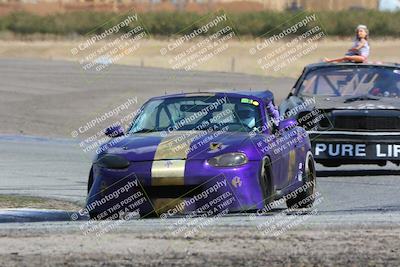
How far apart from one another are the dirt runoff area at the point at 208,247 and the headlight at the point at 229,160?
1625 millimetres

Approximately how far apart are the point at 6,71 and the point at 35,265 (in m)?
33.6

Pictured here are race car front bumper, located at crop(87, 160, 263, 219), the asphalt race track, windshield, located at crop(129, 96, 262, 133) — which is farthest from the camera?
windshield, located at crop(129, 96, 262, 133)

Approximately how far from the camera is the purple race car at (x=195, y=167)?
36.1ft

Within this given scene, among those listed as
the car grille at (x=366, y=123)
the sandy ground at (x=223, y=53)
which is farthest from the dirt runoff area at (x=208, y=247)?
the sandy ground at (x=223, y=53)

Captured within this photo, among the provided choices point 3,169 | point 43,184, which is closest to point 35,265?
point 43,184

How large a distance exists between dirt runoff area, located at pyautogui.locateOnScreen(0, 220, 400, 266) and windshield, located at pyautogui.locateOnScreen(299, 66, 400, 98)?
300 inches

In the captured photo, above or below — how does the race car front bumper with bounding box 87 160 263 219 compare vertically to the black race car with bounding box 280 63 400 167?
above

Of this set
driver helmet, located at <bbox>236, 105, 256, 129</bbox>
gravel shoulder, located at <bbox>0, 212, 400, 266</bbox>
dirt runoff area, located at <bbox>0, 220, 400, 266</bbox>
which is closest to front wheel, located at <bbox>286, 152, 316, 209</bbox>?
driver helmet, located at <bbox>236, 105, 256, 129</bbox>

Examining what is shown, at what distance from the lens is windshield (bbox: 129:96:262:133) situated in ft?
40.4

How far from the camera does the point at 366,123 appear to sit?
16.1 meters

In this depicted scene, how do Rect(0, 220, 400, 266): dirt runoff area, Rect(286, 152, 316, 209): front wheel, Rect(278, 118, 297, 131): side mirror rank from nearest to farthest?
Rect(0, 220, 400, 266): dirt runoff area, Rect(278, 118, 297, 131): side mirror, Rect(286, 152, 316, 209): front wheel

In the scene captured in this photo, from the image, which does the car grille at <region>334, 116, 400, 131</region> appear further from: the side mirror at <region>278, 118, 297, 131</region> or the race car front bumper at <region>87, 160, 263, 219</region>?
the race car front bumper at <region>87, 160, 263, 219</region>

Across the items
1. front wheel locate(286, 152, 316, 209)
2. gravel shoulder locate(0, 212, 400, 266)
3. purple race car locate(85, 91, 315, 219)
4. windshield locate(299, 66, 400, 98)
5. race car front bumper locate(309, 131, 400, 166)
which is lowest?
race car front bumper locate(309, 131, 400, 166)

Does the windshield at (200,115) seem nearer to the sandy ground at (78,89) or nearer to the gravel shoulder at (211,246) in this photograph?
the gravel shoulder at (211,246)
